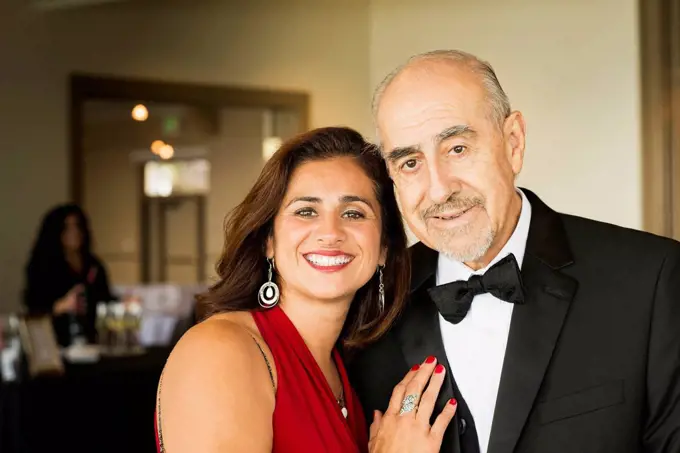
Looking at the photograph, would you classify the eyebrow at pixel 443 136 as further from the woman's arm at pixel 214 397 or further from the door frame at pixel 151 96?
the door frame at pixel 151 96

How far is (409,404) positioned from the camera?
1956mm

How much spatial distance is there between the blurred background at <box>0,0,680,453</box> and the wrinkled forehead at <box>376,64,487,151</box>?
9.58 ft

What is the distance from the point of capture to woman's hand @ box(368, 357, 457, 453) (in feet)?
6.20

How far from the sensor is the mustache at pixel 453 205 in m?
1.87

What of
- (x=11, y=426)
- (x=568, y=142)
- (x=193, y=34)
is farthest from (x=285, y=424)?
(x=193, y=34)

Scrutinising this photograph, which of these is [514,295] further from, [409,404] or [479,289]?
[409,404]

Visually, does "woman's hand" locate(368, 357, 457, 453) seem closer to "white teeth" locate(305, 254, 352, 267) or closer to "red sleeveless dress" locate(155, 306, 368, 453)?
"red sleeveless dress" locate(155, 306, 368, 453)

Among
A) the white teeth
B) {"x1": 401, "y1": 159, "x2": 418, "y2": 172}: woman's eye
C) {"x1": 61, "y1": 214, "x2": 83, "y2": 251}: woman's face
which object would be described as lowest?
{"x1": 61, "y1": 214, "x2": 83, "y2": 251}: woman's face

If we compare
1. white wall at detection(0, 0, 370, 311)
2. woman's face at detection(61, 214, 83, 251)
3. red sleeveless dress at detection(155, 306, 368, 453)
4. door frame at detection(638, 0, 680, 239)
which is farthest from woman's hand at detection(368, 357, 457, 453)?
white wall at detection(0, 0, 370, 311)

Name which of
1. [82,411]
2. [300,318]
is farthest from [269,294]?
[82,411]

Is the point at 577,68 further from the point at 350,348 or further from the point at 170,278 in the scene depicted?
the point at 170,278

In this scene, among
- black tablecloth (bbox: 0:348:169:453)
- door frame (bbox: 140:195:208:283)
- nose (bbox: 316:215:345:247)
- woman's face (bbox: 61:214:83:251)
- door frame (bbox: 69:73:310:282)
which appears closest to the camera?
nose (bbox: 316:215:345:247)

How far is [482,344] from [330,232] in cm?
39

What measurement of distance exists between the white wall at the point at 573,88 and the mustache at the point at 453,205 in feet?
10.4
